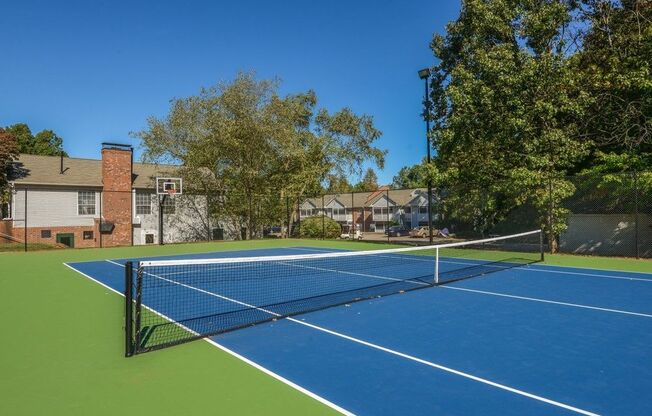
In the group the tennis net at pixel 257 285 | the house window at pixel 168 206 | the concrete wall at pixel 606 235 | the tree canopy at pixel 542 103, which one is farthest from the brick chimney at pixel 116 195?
the concrete wall at pixel 606 235

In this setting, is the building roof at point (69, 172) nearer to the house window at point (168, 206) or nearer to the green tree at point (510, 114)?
the house window at point (168, 206)

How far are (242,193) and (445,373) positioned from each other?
1090 inches

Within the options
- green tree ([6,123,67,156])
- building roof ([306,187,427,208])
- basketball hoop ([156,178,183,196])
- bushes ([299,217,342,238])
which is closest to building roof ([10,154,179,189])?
basketball hoop ([156,178,183,196])

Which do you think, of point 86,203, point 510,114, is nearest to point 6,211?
point 86,203

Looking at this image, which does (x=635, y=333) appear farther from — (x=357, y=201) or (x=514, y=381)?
(x=357, y=201)

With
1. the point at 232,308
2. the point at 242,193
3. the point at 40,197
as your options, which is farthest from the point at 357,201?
the point at 232,308

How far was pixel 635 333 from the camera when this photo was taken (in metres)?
6.16

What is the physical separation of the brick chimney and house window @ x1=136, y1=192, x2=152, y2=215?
3.14ft

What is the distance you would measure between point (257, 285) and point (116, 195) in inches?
981

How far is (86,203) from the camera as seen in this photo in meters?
30.5

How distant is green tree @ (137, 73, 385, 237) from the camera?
95.8 feet

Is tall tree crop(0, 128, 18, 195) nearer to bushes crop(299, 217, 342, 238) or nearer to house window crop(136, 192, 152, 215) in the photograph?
house window crop(136, 192, 152, 215)

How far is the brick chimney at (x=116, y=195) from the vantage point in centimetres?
3030

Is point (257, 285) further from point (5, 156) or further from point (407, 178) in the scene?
point (407, 178)
